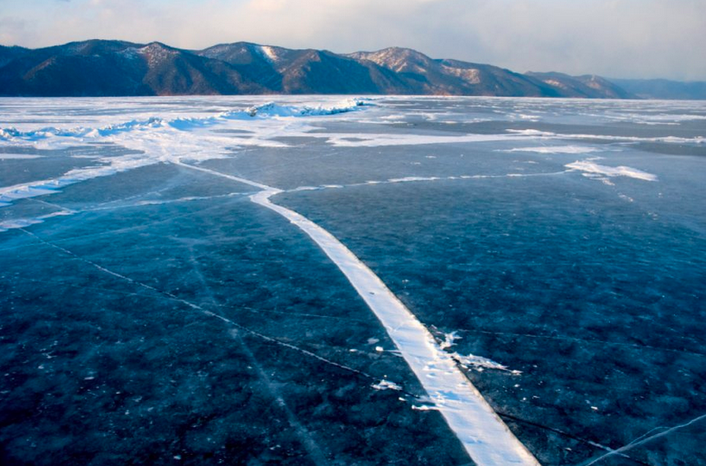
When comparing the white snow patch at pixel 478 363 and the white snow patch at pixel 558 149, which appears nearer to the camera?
the white snow patch at pixel 478 363

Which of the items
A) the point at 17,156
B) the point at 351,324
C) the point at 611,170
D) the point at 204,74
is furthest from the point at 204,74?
the point at 351,324

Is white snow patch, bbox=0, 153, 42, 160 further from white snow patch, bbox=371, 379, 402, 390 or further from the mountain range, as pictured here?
the mountain range

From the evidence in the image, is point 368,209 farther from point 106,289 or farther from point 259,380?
point 259,380

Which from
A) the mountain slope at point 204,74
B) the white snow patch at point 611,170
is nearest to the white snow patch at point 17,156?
the white snow patch at point 611,170

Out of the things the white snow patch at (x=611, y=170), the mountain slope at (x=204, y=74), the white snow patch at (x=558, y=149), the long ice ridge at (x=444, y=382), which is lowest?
the long ice ridge at (x=444, y=382)

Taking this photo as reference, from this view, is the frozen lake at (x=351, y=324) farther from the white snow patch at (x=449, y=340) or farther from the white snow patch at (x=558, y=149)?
the white snow patch at (x=558, y=149)

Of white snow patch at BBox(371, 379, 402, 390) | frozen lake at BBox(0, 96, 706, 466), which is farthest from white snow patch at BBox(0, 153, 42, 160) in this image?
white snow patch at BBox(371, 379, 402, 390)

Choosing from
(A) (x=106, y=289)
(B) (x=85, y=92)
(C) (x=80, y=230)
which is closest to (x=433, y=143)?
(C) (x=80, y=230)
